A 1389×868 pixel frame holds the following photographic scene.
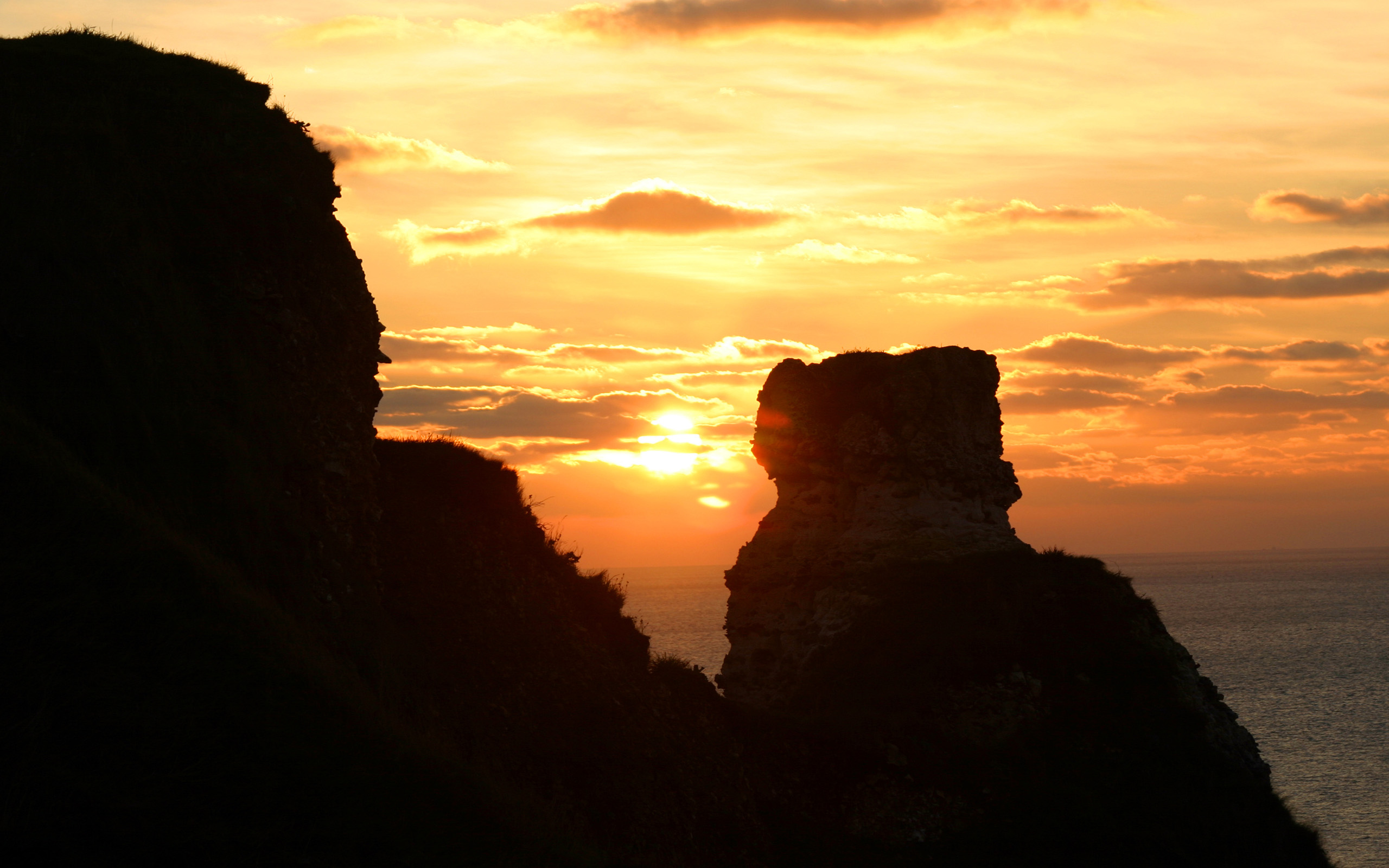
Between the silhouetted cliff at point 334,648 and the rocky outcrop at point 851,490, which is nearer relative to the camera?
the silhouetted cliff at point 334,648

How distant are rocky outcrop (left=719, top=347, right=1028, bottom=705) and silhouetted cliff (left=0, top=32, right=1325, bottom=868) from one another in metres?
4.25

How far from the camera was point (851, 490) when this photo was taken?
4456 centimetres

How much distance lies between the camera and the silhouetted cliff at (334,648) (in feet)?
35.8

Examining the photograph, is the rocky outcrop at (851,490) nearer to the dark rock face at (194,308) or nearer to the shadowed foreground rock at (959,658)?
the shadowed foreground rock at (959,658)

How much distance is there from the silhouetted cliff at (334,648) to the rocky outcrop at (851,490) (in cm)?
425

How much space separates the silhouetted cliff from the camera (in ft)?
35.8

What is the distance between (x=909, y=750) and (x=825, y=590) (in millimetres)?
13783

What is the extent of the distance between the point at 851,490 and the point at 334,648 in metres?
30.8

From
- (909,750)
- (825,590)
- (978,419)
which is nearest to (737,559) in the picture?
(825,590)

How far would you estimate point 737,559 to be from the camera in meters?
45.6

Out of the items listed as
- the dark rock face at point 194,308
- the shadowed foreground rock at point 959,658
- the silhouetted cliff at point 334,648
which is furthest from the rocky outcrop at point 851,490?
the dark rock face at point 194,308

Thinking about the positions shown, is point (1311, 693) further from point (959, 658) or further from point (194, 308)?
point (194, 308)

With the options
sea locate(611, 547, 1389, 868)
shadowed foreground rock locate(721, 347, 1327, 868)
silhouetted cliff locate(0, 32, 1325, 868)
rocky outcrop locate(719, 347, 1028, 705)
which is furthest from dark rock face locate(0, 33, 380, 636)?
rocky outcrop locate(719, 347, 1028, 705)

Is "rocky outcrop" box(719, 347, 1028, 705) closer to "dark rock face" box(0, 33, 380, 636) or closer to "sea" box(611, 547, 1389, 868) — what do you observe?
"sea" box(611, 547, 1389, 868)
